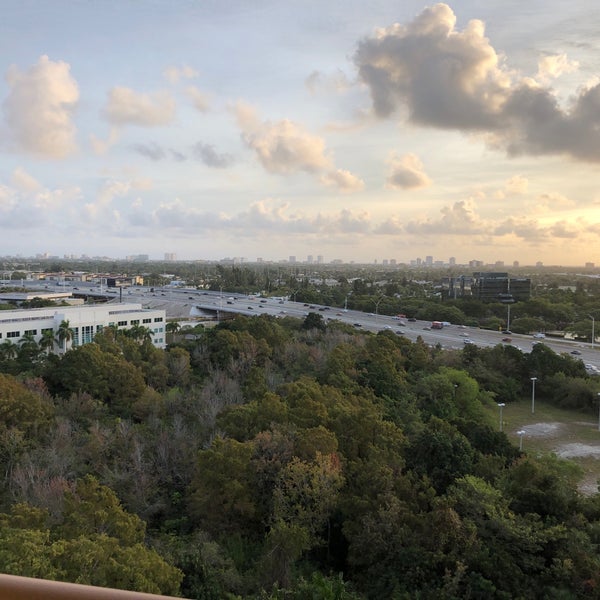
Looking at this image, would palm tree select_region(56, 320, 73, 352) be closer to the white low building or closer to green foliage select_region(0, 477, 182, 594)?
the white low building

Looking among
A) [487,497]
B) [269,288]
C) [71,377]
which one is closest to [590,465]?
[487,497]

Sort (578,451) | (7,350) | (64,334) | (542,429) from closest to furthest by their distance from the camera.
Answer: (578,451), (542,429), (7,350), (64,334)

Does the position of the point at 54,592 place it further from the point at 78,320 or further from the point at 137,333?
the point at 78,320

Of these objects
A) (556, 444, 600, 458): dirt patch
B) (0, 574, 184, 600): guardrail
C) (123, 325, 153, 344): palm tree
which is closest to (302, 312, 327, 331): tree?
(123, 325, 153, 344): palm tree

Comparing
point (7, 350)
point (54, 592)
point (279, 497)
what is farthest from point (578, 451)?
point (7, 350)

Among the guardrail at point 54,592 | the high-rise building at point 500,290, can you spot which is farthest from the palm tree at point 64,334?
the high-rise building at point 500,290

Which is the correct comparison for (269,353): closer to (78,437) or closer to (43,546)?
(78,437)
